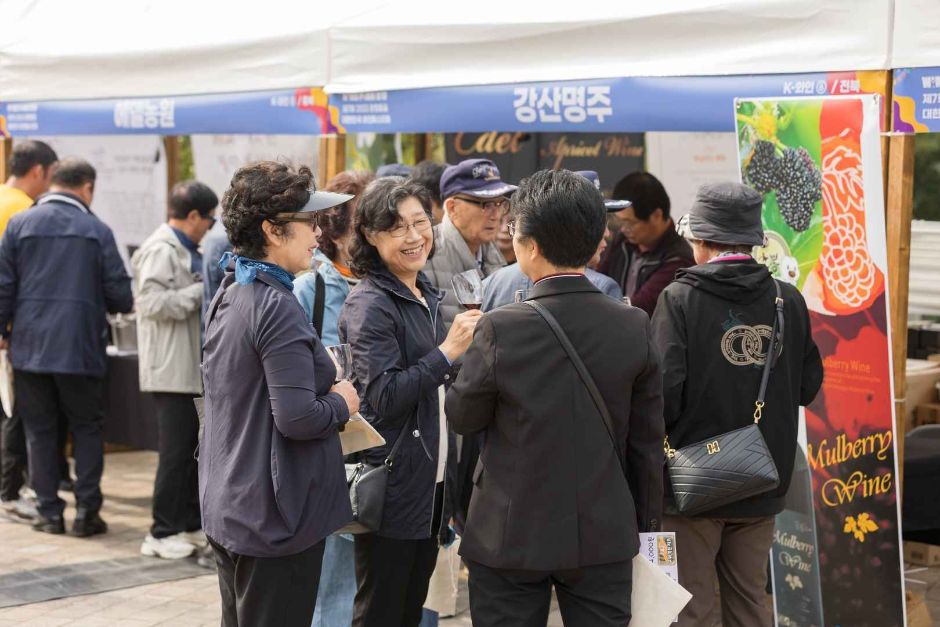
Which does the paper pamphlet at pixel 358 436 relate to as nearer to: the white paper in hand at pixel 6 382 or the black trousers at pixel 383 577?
the black trousers at pixel 383 577

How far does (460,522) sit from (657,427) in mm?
748

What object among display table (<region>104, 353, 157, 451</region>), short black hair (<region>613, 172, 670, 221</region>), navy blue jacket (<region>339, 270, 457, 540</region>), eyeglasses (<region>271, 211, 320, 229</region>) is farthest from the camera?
display table (<region>104, 353, 157, 451</region>)

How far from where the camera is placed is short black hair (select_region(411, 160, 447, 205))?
510 centimetres

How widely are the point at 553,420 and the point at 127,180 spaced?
732cm

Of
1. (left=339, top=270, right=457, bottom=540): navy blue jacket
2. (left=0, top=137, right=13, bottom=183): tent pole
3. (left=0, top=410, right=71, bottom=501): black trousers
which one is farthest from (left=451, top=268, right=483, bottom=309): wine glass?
(left=0, top=137, right=13, bottom=183): tent pole

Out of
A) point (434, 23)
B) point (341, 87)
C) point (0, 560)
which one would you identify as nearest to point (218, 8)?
point (341, 87)

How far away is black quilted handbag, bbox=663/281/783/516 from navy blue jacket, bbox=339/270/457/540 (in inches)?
27.2

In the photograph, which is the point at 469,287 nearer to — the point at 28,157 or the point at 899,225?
the point at 899,225

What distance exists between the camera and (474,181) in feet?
14.8

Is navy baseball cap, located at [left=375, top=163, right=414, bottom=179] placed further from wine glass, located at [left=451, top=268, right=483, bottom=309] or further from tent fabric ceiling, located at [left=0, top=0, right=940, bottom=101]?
wine glass, located at [left=451, top=268, right=483, bottom=309]

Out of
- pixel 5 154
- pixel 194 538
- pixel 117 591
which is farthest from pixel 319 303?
pixel 5 154

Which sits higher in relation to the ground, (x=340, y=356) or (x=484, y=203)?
(x=484, y=203)

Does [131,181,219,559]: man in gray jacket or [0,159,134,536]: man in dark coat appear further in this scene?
[0,159,134,536]: man in dark coat

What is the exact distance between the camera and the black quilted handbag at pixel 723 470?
3.55 m
